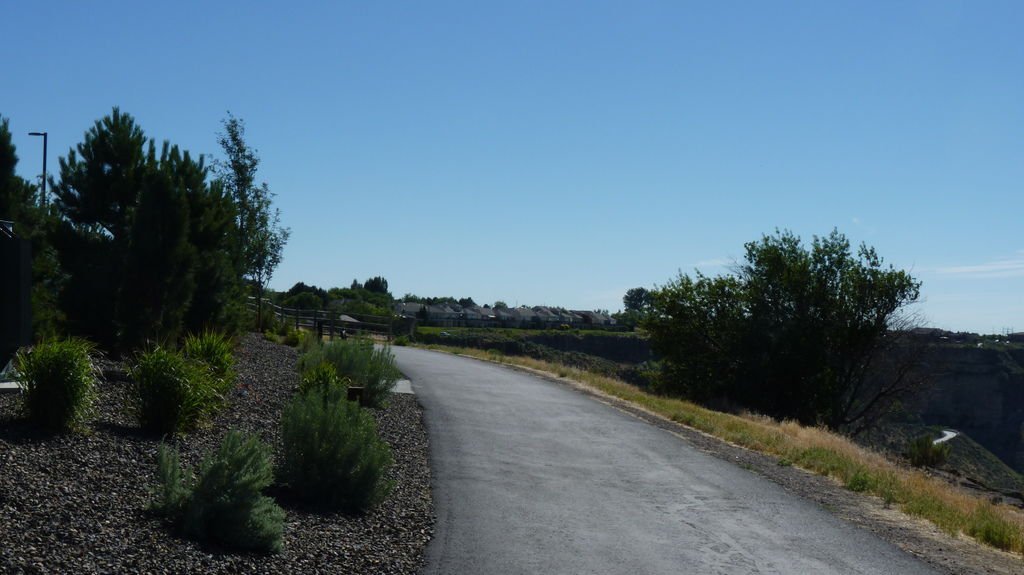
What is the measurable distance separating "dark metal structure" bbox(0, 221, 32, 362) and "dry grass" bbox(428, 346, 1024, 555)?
10062 millimetres

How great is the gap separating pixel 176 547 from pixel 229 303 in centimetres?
1490

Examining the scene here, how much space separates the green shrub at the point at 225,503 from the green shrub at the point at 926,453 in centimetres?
2345

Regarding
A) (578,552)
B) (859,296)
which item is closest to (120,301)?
(578,552)

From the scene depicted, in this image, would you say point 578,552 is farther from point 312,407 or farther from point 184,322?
point 184,322

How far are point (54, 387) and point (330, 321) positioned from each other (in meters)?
27.0

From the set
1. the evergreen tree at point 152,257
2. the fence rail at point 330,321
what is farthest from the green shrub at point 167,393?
the fence rail at point 330,321

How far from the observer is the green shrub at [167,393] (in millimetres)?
10164

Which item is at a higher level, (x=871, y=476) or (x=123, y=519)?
(x=123, y=519)

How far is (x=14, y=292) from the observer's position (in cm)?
955

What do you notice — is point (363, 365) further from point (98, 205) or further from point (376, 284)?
point (376, 284)

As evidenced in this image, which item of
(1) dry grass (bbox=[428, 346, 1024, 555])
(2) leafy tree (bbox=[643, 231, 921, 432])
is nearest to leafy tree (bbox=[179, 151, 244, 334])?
(1) dry grass (bbox=[428, 346, 1024, 555])

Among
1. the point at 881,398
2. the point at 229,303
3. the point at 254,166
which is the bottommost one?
the point at 881,398

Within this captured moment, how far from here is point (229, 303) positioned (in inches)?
Answer: 825

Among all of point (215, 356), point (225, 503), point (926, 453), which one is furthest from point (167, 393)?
point (926, 453)
